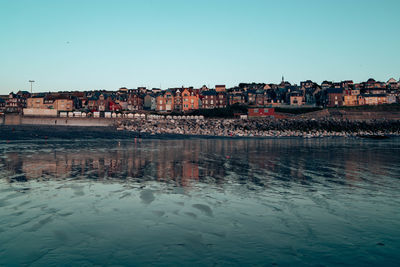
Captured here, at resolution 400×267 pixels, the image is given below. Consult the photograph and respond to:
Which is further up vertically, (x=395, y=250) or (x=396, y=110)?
(x=396, y=110)

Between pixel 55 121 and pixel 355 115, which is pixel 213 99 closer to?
pixel 355 115

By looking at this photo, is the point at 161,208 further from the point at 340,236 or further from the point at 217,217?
the point at 340,236

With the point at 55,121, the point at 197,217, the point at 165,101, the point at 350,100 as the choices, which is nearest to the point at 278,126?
the point at 55,121

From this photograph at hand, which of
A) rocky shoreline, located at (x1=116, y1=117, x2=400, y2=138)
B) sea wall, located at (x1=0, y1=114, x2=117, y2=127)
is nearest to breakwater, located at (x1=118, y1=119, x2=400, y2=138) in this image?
rocky shoreline, located at (x1=116, y1=117, x2=400, y2=138)

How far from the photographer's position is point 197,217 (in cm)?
968

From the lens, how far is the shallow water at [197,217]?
6.89m

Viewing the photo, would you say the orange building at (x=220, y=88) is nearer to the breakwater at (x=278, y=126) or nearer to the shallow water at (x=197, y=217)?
the breakwater at (x=278, y=126)

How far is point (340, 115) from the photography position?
93375mm

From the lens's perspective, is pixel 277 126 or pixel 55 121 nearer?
pixel 277 126

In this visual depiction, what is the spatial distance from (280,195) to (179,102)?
11333 cm

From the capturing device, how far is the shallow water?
271 inches

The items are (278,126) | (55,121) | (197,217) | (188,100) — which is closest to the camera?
(197,217)

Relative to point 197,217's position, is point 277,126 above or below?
above

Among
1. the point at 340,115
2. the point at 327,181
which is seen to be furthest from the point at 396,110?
the point at 327,181
